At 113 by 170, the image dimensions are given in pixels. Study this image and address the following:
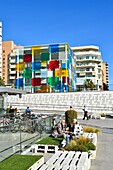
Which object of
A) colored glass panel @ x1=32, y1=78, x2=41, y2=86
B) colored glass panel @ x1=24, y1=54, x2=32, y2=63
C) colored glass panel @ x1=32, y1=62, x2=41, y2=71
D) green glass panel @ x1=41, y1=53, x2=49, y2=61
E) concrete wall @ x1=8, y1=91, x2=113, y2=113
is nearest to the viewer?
concrete wall @ x1=8, y1=91, x2=113, y2=113

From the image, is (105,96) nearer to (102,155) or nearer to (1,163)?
(102,155)

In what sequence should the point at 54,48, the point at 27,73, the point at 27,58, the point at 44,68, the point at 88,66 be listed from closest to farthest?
the point at 54,48 < the point at 44,68 < the point at 27,73 < the point at 27,58 < the point at 88,66

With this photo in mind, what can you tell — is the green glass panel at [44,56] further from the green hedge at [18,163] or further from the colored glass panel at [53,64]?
the green hedge at [18,163]

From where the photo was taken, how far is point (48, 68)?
80.9m

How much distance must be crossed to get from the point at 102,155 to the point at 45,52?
72.2m

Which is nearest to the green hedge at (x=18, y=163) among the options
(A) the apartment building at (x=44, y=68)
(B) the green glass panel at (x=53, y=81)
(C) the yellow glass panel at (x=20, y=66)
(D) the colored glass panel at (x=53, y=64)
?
(A) the apartment building at (x=44, y=68)

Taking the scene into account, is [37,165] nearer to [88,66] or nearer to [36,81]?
[36,81]

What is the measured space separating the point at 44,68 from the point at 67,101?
120ft

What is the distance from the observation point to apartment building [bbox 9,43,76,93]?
78750 millimetres

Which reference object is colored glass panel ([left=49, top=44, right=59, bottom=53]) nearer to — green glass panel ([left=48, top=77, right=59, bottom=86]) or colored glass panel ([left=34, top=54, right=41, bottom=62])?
colored glass panel ([left=34, top=54, right=41, bottom=62])

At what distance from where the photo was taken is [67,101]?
4588 cm

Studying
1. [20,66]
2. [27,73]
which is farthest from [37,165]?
[20,66]

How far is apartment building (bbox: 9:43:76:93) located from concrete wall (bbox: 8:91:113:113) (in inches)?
1134

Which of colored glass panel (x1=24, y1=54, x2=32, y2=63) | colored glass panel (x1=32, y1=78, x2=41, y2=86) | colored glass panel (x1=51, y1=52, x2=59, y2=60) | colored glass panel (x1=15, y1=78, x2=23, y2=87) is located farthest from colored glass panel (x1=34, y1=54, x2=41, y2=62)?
colored glass panel (x1=15, y1=78, x2=23, y2=87)
